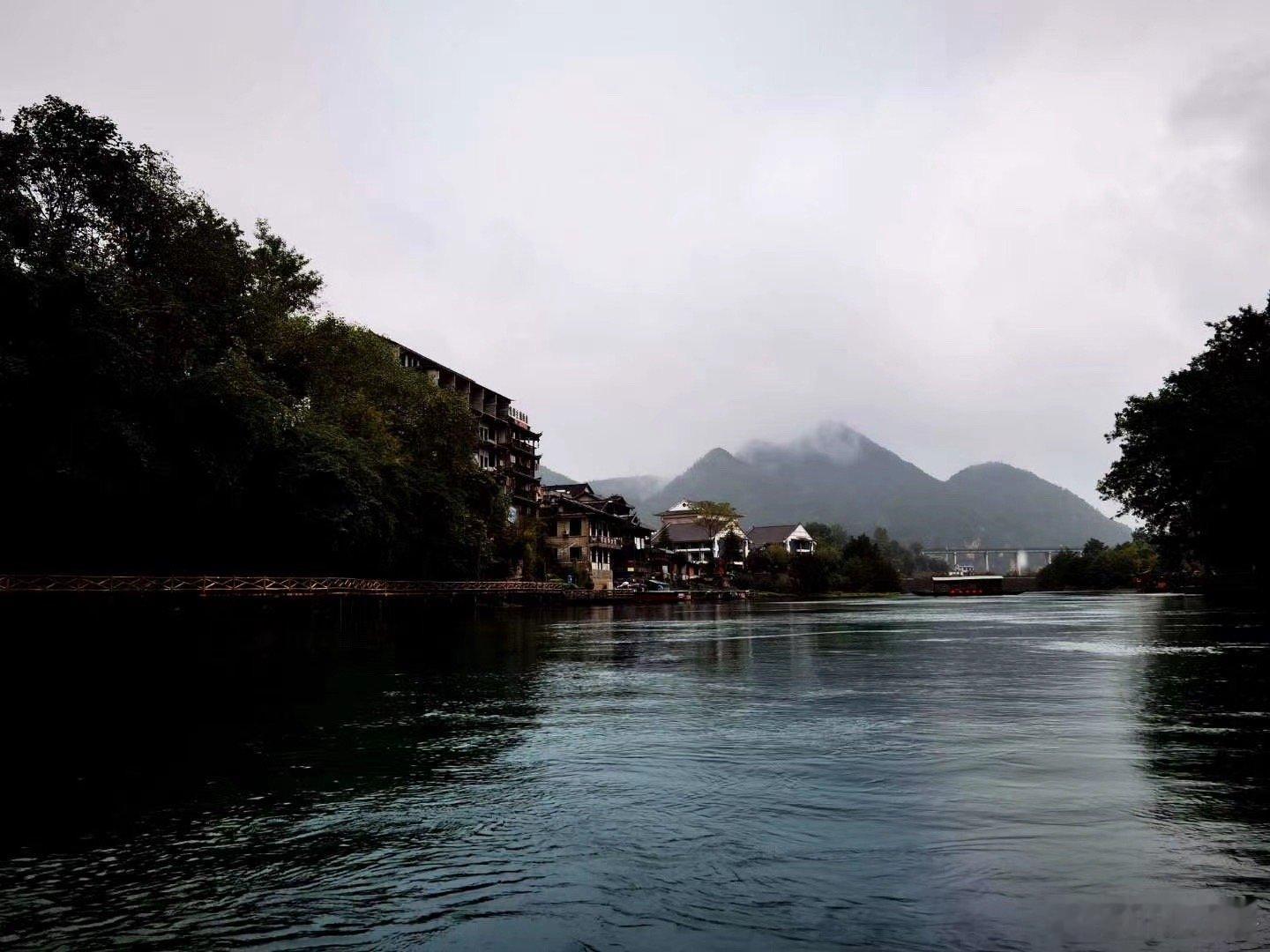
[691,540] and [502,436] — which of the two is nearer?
[502,436]

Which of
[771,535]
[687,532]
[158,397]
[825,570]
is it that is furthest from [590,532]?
[771,535]

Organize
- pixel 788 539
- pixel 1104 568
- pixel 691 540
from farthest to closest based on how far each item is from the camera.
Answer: pixel 788 539 < pixel 691 540 < pixel 1104 568

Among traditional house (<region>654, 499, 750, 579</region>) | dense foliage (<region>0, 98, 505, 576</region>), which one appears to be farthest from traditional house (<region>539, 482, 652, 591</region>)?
dense foliage (<region>0, 98, 505, 576</region>)

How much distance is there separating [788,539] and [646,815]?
151875 millimetres

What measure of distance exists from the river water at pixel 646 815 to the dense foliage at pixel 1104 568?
13438 centimetres

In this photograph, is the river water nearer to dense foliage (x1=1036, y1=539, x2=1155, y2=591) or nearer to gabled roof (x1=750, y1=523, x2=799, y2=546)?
dense foliage (x1=1036, y1=539, x2=1155, y2=591)

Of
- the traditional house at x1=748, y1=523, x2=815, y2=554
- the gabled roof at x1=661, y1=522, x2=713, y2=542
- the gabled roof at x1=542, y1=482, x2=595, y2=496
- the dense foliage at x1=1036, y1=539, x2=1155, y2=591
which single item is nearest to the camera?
the gabled roof at x1=542, y1=482, x2=595, y2=496

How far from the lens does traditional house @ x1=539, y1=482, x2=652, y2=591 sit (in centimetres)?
8925

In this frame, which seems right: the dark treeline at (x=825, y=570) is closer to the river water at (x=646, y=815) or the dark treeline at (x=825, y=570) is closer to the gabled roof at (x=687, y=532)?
the gabled roof at (x=687, y=532)

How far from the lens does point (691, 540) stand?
5733 inches

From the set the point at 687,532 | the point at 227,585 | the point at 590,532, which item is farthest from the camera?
the point at 687,532

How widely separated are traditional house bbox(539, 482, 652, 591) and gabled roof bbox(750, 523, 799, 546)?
61.7 meters

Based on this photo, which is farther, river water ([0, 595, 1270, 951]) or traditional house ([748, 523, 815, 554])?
traditional house ([748, 523, 815, 554])

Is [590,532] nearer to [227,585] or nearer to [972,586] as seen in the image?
[227,585]
